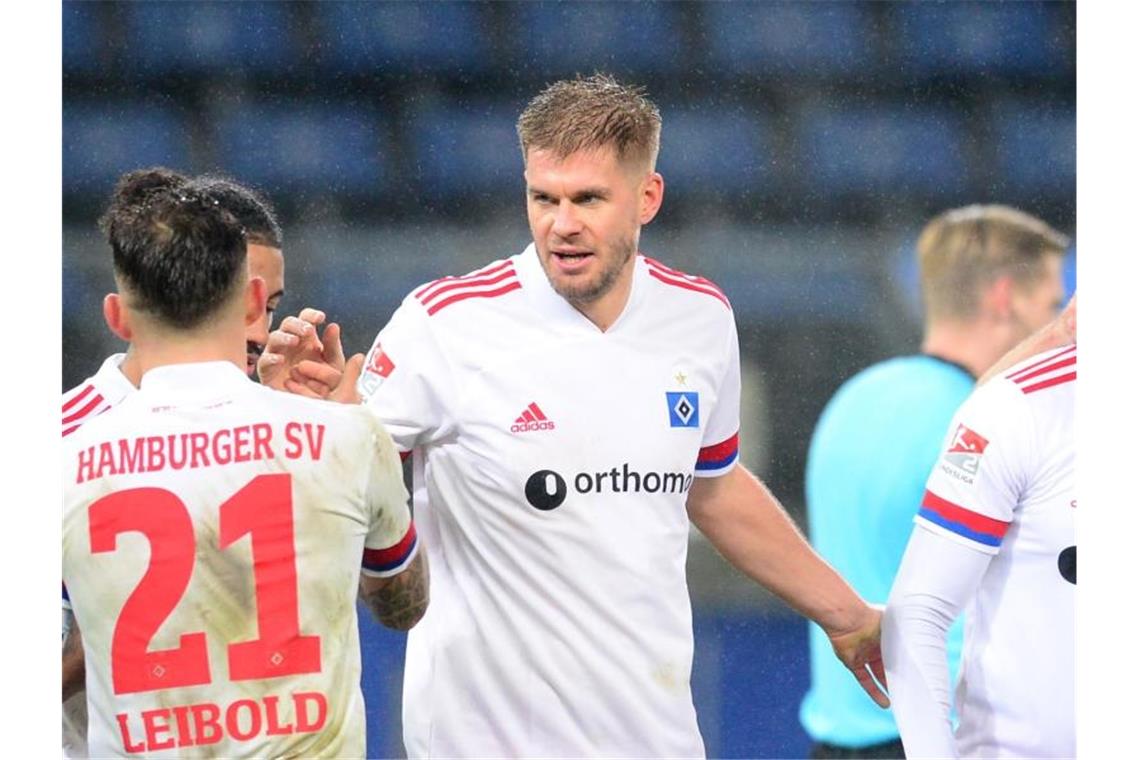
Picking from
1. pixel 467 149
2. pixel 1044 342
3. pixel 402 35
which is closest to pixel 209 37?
pixel 402 35

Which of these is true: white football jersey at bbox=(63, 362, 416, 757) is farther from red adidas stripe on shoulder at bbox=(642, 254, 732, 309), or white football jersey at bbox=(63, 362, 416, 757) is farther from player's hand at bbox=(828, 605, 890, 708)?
player's hand at bbox=(828, 605, 890, 708)

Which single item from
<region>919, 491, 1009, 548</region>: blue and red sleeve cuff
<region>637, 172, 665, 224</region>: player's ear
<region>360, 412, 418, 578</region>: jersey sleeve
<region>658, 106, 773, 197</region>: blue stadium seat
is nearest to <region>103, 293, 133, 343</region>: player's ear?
<region>360, 412, 418, 578</region>: jersey sleeve

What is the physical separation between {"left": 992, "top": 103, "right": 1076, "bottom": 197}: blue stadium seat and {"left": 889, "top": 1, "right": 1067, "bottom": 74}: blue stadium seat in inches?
5.2

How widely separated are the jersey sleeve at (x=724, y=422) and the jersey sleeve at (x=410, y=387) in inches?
18.5

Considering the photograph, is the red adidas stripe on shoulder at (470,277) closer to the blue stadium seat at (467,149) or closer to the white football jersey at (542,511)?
the white football jersey at (542,511)

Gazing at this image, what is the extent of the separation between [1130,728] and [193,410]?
5.89 feet

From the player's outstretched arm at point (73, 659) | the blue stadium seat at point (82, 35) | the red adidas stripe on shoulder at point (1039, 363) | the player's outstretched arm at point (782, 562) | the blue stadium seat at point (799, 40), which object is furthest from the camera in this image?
the blue stadium seat at point (799, 40)

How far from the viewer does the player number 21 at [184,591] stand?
2053 mm

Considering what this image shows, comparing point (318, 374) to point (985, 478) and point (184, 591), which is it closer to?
point (184, 591)

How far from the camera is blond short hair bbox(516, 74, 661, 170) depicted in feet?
8.45

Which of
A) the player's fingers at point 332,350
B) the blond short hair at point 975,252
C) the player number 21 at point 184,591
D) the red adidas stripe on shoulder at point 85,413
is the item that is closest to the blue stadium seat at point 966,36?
the blond short hair at point 975,252

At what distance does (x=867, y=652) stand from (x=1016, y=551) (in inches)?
16.9

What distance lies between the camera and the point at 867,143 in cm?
370
